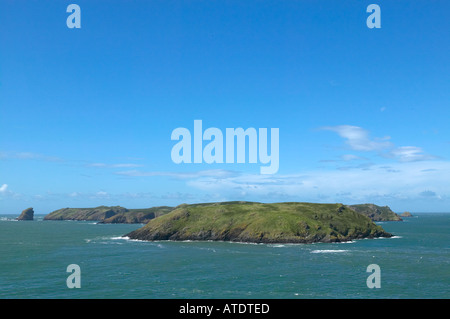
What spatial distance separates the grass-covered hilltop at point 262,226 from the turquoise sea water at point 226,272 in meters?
22.7

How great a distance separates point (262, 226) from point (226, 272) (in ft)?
250

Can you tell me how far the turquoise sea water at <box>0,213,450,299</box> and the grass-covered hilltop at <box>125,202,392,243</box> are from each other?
22722 mm

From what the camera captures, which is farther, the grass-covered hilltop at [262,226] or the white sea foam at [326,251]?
the grass-covered hilltop at [262,226]

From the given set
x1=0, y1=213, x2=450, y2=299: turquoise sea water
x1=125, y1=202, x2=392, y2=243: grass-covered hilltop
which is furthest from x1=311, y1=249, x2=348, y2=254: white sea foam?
x1=125, y1=202, x2=392, y2=243: grass-covered hilltop

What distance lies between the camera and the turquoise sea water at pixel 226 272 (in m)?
64.5

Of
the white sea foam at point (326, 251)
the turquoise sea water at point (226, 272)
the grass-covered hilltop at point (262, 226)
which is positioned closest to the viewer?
the turquoise sea water at point (226, 272)

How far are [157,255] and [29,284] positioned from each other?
45.2 m

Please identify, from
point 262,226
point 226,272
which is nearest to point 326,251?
point 262,226

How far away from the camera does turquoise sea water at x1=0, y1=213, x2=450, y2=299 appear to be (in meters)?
64.5

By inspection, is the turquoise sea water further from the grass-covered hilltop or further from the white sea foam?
the grass-covered hilltop

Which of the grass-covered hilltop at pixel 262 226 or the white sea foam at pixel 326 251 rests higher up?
the grass-covered hilltop at pixel 262 226

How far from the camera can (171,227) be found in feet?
560

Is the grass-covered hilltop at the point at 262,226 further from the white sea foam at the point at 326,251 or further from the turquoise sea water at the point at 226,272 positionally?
the turquoise sea water at the point at 226,272

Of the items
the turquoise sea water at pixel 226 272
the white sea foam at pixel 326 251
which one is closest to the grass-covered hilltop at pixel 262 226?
the white sea foam at pixel 326 251
